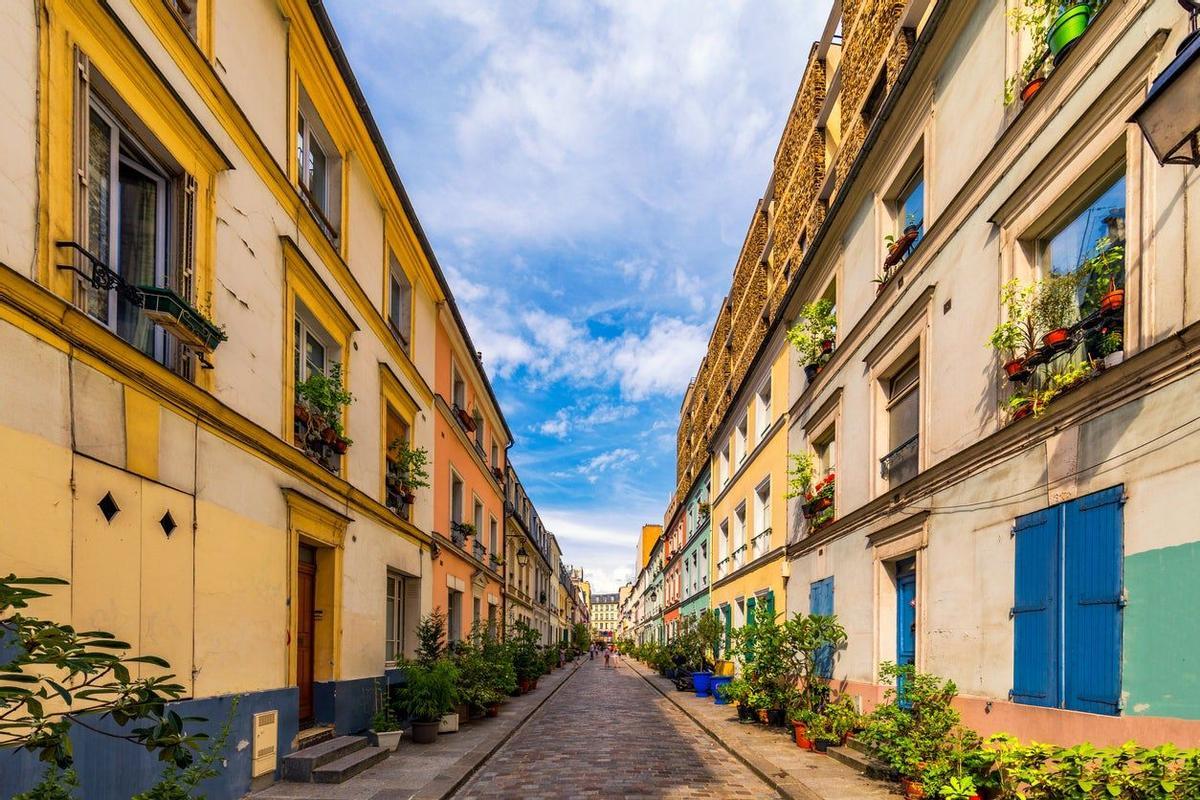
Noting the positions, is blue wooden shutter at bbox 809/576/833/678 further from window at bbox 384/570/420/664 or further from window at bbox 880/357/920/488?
window at bbox 384/570/420/664

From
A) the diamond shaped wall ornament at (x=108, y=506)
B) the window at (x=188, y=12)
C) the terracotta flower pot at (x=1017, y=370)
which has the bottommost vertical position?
the diamond shaped wall ornament at (x=108, y=506)

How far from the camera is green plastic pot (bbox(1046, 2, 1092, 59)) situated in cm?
644

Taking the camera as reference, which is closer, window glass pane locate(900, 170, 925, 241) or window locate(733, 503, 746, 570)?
window glass pane locate(900, 170, 925, 241)

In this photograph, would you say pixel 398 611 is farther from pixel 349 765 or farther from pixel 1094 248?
pixel 1094 248

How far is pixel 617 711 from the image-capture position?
17.2 meters

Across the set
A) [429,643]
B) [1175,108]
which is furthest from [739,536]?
[1175,108]

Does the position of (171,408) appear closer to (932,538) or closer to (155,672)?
(155,672)

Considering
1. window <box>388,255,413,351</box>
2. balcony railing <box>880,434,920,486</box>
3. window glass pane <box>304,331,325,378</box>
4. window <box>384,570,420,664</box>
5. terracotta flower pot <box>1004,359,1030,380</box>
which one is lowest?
window <box>384,570,420,664</box>

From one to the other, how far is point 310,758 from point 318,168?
749cm

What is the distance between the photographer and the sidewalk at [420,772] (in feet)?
25.1

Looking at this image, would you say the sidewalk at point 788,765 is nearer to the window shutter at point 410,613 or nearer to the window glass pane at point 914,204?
the window shutter at point 410,613

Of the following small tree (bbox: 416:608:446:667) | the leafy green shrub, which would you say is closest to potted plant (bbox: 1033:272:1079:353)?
the leafy green shrub

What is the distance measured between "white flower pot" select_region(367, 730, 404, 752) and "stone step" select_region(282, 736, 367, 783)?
3.16ft

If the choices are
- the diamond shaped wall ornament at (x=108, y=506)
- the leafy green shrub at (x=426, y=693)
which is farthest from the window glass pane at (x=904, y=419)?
the diamond shaped wall ornament at (x=108, y=506)
